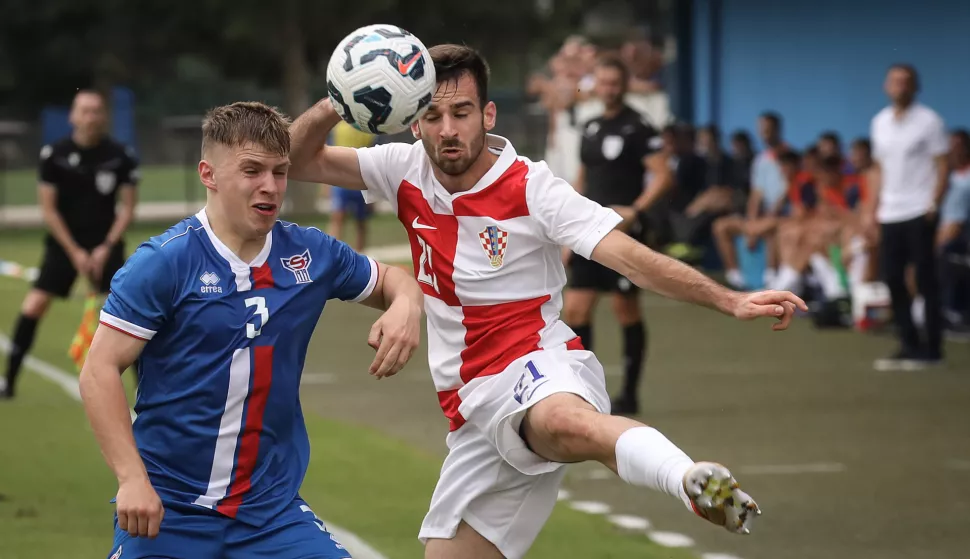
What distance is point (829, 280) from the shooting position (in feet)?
52.4

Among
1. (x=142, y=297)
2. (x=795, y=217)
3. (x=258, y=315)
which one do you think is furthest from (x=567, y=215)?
(x=795, y=217)

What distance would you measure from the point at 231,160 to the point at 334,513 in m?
3.83

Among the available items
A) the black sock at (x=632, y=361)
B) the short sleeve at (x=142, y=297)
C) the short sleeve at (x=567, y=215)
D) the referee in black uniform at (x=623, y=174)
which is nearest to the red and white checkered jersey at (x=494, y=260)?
the short sleeve at (x=567, y=215)

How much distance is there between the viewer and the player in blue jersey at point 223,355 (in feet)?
14.5

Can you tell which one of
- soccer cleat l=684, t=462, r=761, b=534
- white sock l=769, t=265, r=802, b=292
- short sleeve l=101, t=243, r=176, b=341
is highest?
short sleeve l=101, t=243, r=176, b=341

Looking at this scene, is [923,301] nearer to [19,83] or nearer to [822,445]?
[822,445]

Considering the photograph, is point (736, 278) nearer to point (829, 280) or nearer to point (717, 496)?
point (829, 280)

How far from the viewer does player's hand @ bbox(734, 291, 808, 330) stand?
4707mm

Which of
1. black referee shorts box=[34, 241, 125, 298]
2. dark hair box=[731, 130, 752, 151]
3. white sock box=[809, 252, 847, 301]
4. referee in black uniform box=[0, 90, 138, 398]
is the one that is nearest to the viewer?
referee in black uniform box=[0, 90, 138, 398]

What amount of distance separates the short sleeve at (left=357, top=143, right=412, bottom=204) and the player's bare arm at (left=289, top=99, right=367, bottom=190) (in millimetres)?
39

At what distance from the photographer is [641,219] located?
34.9 ft

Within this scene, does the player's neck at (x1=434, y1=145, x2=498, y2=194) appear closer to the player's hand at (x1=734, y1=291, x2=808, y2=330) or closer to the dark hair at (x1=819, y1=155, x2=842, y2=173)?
the player's hand at (x1=734, y1=291, x2=808, y2=330)

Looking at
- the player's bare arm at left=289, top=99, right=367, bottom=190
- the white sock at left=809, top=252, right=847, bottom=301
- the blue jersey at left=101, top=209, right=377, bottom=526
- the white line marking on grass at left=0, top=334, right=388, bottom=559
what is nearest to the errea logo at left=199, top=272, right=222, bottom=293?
the blue jersey at left=101, top=209, right=377, bottom=526

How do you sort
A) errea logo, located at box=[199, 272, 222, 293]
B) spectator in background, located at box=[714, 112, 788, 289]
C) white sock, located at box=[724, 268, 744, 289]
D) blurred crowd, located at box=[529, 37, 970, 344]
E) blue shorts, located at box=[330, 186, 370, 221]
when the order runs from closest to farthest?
errea logo, located at box=[199, 272, 222, 293]
blurred crowd, located at box=[529, 37, 970, 344]
spectator in background, located at box=[714, 112, 788, 289]
white sock, located at box=[724, 268, 744, 289]
blue shorts, located at box=[330, 186, 370, 221]
